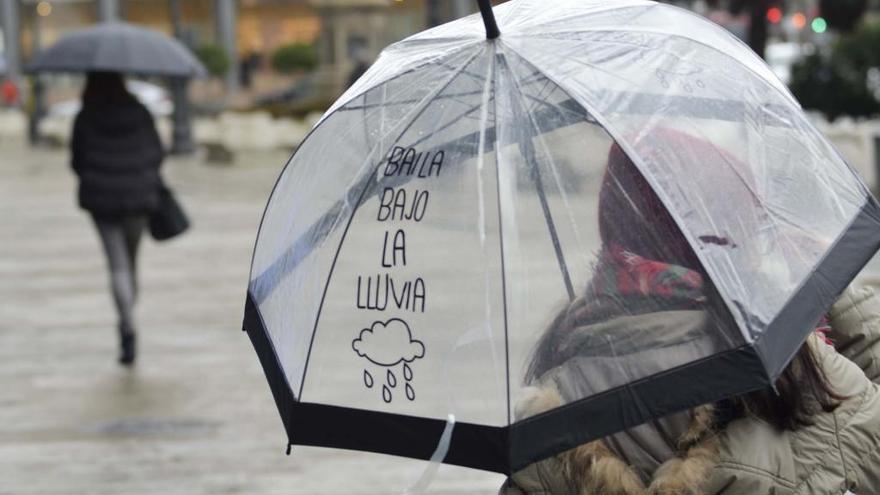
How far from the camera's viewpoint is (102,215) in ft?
29.7

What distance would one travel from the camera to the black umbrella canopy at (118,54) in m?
9.64

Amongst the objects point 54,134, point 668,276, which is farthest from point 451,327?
point 54,134

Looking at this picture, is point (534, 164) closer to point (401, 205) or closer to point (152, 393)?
point (401, 205)

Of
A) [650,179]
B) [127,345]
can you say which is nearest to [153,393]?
[127,345]

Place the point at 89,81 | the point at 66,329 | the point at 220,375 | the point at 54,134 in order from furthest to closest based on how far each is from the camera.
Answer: the point at 54,134
the point at 66,329
the point at 89,81
the point at 220,375

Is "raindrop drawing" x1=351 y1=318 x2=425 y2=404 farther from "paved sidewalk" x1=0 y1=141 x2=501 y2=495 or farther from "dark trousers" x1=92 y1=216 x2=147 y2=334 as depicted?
"dark trousers" x1=92 y1=216 x2=147 y2=334

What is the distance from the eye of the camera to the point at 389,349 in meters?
2.72

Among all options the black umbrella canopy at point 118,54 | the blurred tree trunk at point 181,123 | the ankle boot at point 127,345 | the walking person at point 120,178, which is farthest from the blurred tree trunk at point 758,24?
the blurred tree trunk at point 181,123

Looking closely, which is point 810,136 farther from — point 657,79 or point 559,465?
point 559,465

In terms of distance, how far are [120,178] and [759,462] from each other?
6.78 m

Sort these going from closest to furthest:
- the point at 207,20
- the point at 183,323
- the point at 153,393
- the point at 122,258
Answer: the point at 153,393
the point at 122,258
the point at 183,323
the point at 207,20

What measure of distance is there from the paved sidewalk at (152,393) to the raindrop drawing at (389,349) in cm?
384

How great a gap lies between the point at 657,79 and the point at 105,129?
270 inches

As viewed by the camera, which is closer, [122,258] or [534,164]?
[534,164]
